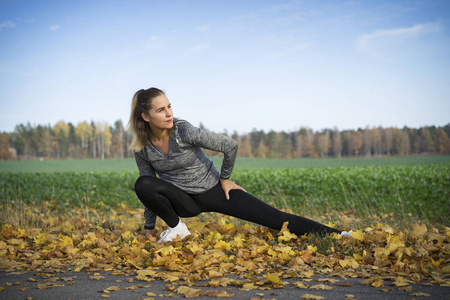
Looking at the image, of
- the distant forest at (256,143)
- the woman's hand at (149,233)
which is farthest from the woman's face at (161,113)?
the distant forest at (256,143)

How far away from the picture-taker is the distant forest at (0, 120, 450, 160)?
2388 inches

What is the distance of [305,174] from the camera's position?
50.3ft

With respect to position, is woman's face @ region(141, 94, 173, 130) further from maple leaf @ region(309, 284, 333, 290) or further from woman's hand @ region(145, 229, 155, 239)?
maple leaf @ region(309, 284, 333, 290)

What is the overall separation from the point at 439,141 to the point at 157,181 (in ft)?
190

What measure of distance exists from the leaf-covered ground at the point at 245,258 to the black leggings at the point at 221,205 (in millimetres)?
137

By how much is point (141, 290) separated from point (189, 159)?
5.01ft

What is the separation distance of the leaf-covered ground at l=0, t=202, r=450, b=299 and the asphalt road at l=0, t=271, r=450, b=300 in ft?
0.21

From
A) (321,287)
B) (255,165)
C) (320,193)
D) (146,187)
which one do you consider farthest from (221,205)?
(255,165)

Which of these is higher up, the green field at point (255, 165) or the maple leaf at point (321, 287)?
the maple leaf at point (321, 287)

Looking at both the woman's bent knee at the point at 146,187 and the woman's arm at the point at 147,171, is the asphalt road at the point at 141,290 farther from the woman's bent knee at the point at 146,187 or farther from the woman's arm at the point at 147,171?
the woman's arm at the point at 147,171

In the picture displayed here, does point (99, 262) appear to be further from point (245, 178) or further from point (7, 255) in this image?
point (245, 178)

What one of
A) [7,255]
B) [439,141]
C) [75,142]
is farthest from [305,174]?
[75,142]

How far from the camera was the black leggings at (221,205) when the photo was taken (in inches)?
151

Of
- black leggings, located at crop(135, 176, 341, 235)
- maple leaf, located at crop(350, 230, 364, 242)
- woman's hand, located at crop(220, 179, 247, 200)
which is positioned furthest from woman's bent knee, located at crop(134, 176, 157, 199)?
maple leaf, located at crop(350, 230, 364, 242)
